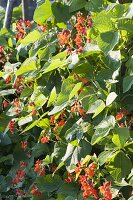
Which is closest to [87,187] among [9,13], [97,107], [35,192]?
[97,107]

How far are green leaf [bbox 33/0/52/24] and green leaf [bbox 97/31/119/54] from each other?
0.62 m

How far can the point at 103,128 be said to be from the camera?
214 centimetres

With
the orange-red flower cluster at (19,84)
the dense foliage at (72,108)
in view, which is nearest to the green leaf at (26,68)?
the dense foliage at (72,108)

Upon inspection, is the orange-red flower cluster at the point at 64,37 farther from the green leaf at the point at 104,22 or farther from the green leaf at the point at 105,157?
the green leaf at the point at 105,157

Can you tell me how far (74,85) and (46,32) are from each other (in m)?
0.52

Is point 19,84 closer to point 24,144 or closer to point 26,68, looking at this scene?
point 26,68

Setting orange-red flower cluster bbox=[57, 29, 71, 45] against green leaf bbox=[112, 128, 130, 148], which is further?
orange-red flower cluster bbox=[57, 29, 71, 45]

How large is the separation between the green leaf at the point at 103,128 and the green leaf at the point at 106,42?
0.94 ft

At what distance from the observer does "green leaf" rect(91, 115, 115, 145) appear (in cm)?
211

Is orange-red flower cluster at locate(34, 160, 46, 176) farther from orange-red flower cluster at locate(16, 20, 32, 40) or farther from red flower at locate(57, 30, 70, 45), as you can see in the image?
orange-red flower cluster at locate(16, 20, 32, 40)

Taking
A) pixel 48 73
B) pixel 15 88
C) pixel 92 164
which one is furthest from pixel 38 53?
pixel 92 164

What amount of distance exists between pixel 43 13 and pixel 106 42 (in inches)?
26.8

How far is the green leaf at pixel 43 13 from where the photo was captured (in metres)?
2.70

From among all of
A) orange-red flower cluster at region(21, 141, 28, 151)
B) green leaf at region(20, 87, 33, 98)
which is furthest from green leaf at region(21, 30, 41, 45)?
orange-red flower cluster at region(21, 141, 28, 151)
